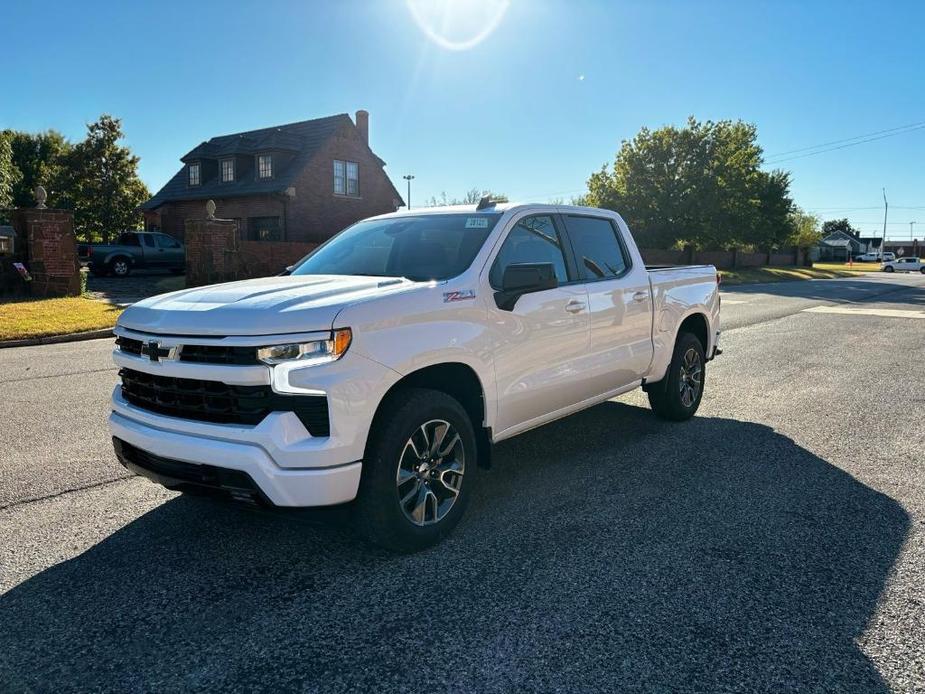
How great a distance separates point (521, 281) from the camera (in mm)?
3828

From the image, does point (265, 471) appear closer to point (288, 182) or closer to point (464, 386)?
point (464, 386)

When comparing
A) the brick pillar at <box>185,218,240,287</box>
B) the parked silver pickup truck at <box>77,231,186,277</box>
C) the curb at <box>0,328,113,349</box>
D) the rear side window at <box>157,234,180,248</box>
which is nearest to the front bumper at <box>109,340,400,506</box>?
the curb at <box>0,328,113,349</box>

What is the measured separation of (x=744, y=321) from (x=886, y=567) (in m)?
12.5

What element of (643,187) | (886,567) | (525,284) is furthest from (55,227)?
(643,187)

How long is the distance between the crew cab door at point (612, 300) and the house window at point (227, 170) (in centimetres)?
3124

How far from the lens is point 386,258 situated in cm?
445

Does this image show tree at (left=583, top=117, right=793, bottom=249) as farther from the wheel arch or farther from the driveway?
the wheel arch

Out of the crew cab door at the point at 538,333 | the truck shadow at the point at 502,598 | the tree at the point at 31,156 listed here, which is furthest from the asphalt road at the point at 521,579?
the tree at the point at 31,156

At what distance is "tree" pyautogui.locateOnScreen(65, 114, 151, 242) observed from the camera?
39.5m

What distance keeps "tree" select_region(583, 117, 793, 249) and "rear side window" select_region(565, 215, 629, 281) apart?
3672cm

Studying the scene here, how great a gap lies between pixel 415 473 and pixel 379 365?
65 centimetres

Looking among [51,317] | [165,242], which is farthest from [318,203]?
[51,317]

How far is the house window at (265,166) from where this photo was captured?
104ft

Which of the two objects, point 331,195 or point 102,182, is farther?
point 102,182
